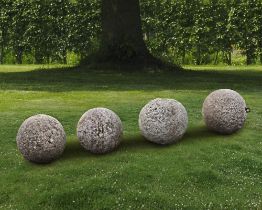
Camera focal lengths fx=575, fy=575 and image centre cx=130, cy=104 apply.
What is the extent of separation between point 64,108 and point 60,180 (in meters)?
5.12

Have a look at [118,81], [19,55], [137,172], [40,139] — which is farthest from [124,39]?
[137,172]

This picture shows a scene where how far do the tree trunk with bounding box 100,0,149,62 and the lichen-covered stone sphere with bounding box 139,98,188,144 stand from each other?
44.3 feet

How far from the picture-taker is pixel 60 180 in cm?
903

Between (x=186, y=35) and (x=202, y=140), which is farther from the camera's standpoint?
(x=186, y=35)

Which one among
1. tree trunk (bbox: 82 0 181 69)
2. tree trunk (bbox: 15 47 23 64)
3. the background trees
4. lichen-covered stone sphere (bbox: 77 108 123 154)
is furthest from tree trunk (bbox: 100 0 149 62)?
lichen-covered stone sphere (bbox: 77 108 123 154)

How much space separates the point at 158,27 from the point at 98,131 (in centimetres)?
2371

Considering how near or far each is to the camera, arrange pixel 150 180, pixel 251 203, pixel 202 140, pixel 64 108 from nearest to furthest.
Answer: pixel 251 203
pixel 150 180
pixel 202 140
pixel 64 108

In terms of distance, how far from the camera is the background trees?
1237 inches

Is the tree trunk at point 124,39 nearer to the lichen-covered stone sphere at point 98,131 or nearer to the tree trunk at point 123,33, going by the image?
the tree trunk at point 123,33

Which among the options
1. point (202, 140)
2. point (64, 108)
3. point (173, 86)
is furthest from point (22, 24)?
point (202, 140)

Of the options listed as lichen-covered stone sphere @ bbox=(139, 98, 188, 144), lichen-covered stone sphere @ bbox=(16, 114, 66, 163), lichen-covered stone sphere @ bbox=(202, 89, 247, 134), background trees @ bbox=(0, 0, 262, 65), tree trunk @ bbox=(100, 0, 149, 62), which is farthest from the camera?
background trees @ bbox=(0, 0, 262, 65)

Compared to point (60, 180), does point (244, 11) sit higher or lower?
higher

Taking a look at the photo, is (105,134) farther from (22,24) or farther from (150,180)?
(22,24)

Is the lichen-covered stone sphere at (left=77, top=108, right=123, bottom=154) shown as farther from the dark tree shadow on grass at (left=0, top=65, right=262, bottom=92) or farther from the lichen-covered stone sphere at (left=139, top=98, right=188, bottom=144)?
the dark tree shadow on grass at (left=0, top=65, right=262, bottom=92)
